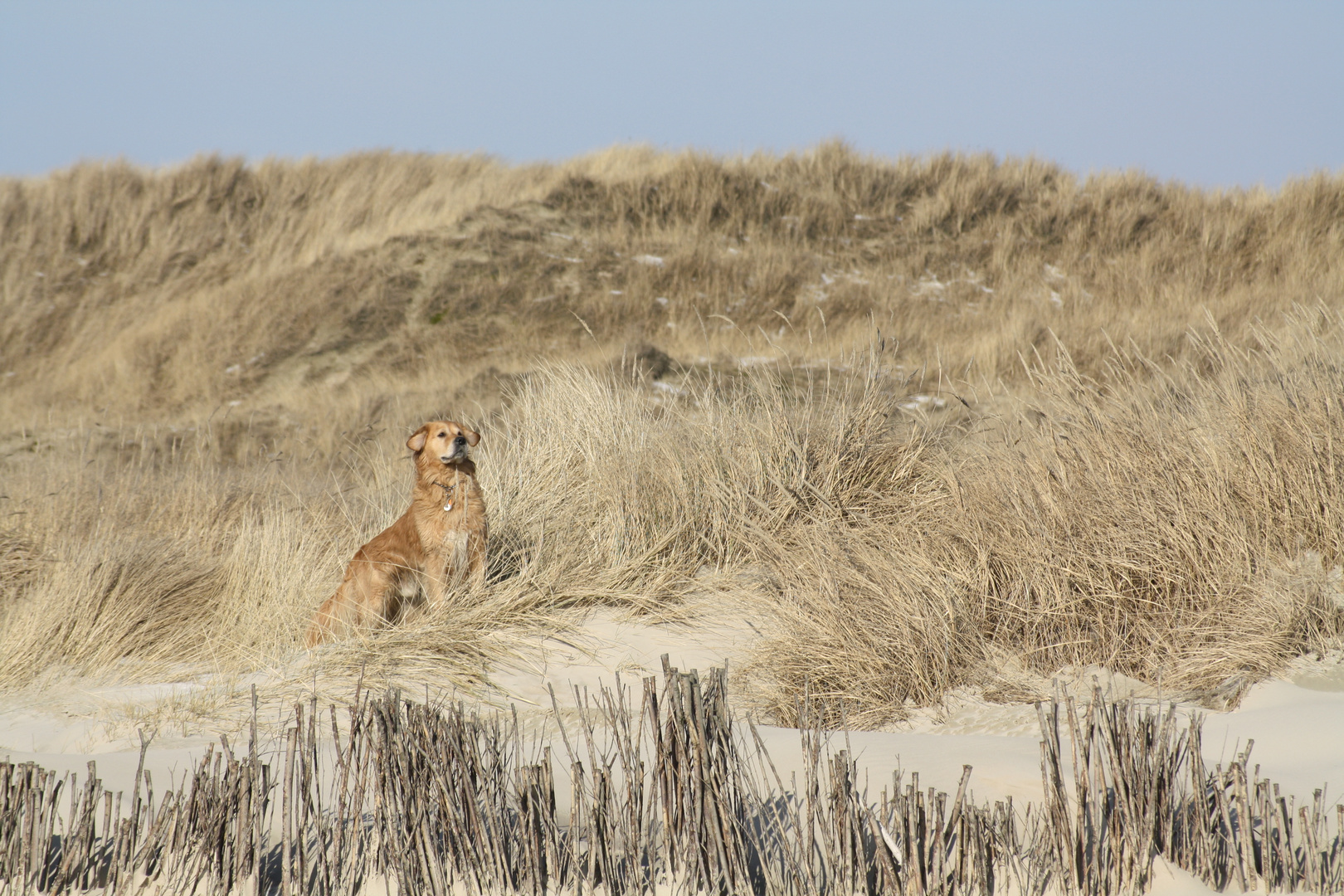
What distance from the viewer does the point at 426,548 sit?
4.54 m

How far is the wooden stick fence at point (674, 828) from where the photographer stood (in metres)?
2.37

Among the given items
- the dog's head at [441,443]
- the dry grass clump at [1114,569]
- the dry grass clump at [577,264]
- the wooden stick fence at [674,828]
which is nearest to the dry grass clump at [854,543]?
the dry grass clump at [1114,569]

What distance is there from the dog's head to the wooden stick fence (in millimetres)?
1814

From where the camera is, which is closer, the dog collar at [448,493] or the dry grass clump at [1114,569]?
the dry grass clump at [1114,569]

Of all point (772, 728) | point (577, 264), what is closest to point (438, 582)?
point (772, 728)

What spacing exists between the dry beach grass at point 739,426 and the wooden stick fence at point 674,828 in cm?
41

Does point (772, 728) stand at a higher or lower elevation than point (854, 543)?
lower

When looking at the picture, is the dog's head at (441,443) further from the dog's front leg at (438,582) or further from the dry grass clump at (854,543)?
the dry grass clump at (854,543)

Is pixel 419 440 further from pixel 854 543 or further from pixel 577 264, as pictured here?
pixel 577 264

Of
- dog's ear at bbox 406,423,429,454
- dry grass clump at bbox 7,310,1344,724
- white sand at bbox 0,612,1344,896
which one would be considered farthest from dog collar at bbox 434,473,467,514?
white sand at bbox 0,612,1344,896

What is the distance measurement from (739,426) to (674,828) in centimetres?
367

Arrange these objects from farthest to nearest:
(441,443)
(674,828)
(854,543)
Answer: (854,543) → (441,443) → (674,828)

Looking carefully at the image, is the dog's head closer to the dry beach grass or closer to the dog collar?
the dog collar

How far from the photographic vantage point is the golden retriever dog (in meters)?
4.49
